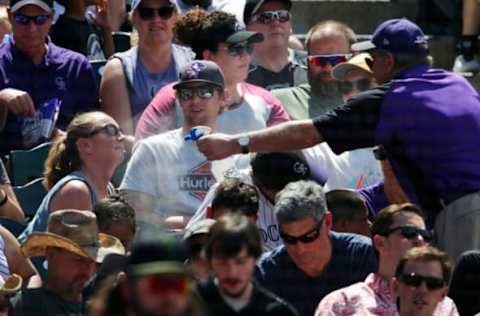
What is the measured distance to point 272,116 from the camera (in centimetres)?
627

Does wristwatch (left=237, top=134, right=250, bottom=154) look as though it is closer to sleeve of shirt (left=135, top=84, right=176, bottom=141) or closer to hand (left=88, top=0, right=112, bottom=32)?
sleeve of shirt (left=135, top=84, right=176, bottom=141)

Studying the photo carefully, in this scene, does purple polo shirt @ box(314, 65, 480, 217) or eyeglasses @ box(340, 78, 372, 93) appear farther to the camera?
eyeglasses @ box(340, 78, 372, 93)

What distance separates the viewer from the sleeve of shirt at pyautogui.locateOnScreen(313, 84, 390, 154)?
215 inches

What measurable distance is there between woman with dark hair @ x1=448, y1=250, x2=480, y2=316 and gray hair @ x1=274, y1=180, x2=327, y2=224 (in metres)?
0.53

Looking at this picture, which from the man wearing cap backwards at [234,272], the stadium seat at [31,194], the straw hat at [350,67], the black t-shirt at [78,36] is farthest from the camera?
the black t-shirt at [78,36]

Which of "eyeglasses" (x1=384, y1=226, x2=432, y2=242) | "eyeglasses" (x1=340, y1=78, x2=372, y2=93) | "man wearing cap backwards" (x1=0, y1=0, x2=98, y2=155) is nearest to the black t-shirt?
"man wearing cap backwards" (x1=0, y1=0, x2=98, y2=155)

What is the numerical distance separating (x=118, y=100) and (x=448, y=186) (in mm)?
1559

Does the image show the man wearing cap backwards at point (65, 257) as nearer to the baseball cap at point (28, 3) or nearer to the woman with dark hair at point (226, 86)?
the woman with dark hair at point (226, 86)

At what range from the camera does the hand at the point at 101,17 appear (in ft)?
24.5

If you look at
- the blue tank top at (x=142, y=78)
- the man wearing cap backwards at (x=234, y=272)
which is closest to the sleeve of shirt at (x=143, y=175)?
the blue tank top at (x=142, y=78)

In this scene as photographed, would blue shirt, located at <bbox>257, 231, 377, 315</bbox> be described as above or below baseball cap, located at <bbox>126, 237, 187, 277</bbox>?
below

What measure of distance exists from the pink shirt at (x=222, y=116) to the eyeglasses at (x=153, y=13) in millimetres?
497

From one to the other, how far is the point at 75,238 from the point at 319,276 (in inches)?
29.4

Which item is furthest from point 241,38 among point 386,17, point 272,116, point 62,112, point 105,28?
point 386,17
